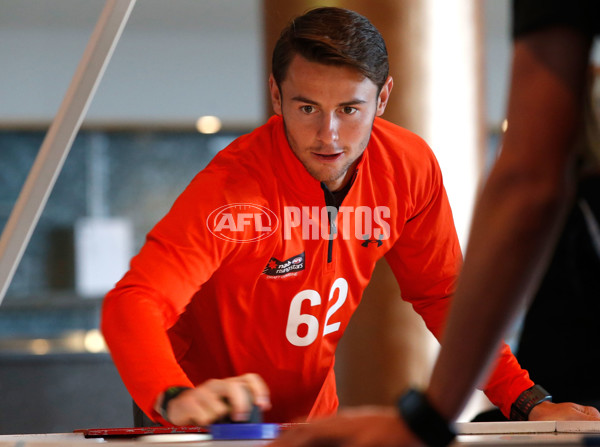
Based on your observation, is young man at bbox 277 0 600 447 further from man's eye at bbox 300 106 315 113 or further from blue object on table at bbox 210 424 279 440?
man's eye at bbox 300 106 315 113

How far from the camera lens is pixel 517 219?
0.49 m

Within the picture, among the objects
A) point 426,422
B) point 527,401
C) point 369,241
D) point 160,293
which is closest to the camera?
point 426,422

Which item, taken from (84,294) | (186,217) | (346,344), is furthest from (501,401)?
(84,294)

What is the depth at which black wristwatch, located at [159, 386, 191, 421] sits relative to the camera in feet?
3.12

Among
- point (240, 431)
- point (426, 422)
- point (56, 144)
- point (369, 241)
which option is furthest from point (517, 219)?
point (56, 144)

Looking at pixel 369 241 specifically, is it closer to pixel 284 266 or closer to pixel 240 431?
pixel 284 266

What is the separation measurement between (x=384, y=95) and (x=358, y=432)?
98cm

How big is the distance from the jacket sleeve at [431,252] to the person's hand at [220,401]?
22.0 inches

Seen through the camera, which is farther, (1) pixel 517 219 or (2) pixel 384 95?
(2) pixel 384 95

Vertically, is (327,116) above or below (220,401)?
above

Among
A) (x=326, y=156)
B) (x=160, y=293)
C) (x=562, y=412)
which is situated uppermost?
(x=326, y=156)

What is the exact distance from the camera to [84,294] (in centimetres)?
496

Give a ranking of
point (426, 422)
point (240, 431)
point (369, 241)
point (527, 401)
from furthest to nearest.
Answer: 1. point (369, 241)
2. point (527, 401)
3. point (240, 431)
4. point (426, 422)

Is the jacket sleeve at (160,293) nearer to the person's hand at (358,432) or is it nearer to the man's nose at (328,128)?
the man's nose at (328,128)
